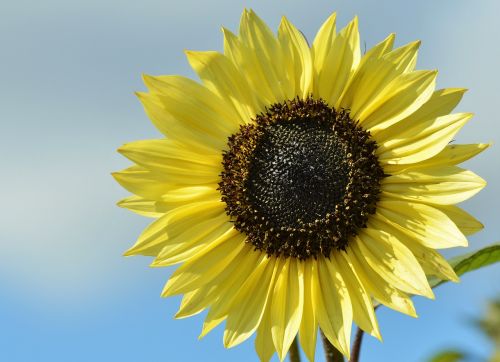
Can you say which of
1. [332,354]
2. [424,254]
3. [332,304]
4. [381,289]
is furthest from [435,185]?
[332,354]

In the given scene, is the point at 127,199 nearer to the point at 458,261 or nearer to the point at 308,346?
the point at 308,346

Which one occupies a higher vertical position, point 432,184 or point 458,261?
point 432,184

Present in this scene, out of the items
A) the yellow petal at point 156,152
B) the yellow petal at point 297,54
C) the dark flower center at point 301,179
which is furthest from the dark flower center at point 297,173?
the yellow petal at point 156,152

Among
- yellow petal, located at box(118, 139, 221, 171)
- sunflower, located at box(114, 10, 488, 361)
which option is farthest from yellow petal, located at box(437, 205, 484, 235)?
yellow petal, located at box(118, 139, 221, 171)

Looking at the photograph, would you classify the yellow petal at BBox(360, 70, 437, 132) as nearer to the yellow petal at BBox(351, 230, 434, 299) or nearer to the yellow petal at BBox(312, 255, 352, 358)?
the yellow petal at BBox(351, 230, 434, 299)

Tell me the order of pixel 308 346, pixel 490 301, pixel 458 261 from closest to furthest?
pixel 308 346 → pixel 458 261 → pixel 490 301

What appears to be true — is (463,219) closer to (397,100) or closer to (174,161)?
(397,100)

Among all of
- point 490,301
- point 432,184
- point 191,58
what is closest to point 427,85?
point 432,184
